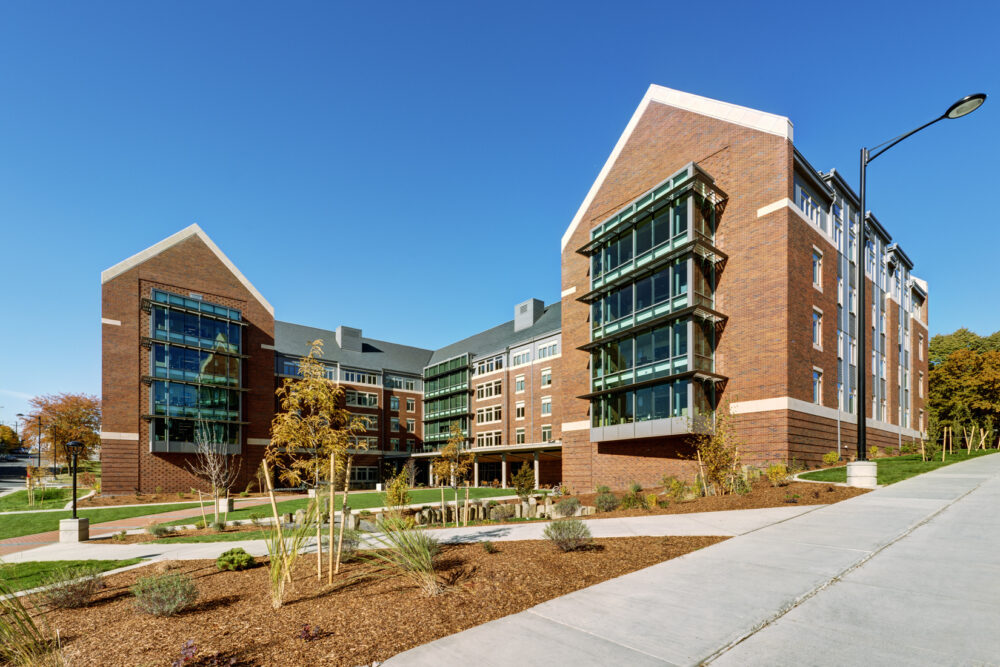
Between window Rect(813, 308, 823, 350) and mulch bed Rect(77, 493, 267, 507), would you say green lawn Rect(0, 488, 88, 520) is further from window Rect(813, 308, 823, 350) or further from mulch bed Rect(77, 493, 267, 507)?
window Rect(813, 308, 823, 350)

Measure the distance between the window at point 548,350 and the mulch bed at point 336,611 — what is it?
38132 mm

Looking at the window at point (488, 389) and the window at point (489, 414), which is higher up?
the window at point (488, 389)

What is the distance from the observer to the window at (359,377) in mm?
58188

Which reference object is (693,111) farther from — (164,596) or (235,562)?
(164,596)

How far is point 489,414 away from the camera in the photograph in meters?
54.7

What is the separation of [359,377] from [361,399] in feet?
8.58

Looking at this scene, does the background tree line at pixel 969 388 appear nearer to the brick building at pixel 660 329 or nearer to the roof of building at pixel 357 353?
the brick building at pixel 660 329

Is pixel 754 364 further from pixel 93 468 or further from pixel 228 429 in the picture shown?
pixel 93 468

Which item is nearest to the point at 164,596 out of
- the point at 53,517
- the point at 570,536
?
the point at 570,536

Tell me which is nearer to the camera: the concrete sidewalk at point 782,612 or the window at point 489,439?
the concrete sidewalk at point 782,612

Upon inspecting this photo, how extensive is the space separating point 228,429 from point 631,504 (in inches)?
1467

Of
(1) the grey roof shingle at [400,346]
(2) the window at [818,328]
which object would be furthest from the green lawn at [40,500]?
(2) the window at [818,328]

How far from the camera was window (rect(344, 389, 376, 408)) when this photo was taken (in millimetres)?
57375

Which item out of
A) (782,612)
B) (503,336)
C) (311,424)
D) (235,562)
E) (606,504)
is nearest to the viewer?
(782,612)
